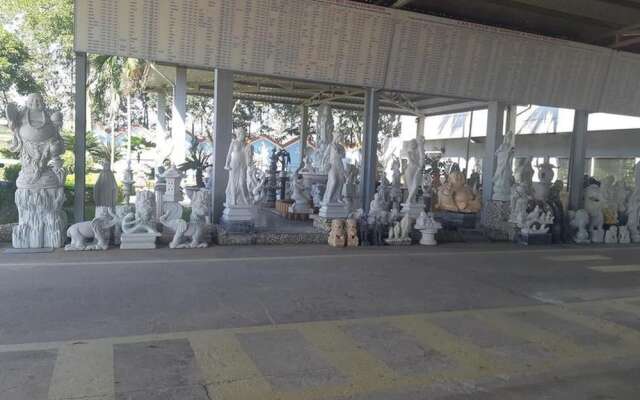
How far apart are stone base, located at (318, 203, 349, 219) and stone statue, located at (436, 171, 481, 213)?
8.74ft

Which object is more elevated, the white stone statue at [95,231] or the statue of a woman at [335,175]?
the statue of a woman at [335,175]

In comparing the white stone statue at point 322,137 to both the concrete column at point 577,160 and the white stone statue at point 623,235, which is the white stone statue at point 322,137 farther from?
the white stone statue at point 623,235

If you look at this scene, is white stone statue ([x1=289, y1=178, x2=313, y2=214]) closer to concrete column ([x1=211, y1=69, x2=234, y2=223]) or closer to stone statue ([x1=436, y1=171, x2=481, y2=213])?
concrete column ([x1=211, y1=69, x2=234, y2=223])

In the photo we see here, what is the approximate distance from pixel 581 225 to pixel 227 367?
31.6 ft

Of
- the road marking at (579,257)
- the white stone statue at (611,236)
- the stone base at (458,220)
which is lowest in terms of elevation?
the road marking at (579,257)

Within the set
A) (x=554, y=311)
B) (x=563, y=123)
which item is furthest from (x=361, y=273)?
(x=563, y=123)

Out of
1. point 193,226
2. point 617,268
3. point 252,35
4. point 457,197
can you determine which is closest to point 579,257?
point 617,268

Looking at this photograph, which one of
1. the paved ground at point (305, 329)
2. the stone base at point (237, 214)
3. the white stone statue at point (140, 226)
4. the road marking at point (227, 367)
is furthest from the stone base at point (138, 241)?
the road marking at point (227, 367)

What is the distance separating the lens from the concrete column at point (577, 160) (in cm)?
1236

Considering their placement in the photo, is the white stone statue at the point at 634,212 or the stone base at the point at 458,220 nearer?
the stone base at the point at 458,220

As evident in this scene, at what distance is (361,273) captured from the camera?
6.69 metres

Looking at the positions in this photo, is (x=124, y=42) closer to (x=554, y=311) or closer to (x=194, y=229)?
(x=194, y=229)

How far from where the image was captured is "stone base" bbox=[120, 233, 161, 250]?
7547mm

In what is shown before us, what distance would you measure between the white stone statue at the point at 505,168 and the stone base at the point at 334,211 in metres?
4.04
